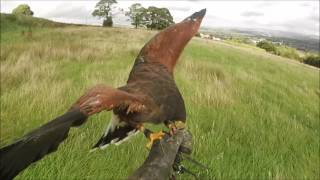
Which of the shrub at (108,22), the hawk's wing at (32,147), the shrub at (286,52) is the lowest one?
the shrub at (286,52)

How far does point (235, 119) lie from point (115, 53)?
7878 mm

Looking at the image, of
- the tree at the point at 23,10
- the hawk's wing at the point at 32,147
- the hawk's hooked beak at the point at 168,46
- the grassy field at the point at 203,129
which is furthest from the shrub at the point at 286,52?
the hawk's wing at the point at 32,147

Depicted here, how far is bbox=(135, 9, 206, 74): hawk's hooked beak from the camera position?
123 inches

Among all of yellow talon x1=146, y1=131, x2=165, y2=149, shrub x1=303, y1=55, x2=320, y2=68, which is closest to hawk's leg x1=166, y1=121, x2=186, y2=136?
yellow talon x1=146, y1=131, x2=165, y2=149

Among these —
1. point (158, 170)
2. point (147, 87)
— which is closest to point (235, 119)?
point (147, 87)

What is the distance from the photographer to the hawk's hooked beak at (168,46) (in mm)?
3137

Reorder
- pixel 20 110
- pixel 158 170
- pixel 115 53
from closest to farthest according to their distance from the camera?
pixel 158 170, pixel 20 110, pixel 115 53

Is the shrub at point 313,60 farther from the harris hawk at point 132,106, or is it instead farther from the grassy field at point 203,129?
the harris hawk at point 132,106

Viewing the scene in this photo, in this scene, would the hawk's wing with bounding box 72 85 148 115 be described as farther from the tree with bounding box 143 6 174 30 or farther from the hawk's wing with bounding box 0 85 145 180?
the tree with bounding box 143 6 174 30

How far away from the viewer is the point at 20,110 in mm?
5660

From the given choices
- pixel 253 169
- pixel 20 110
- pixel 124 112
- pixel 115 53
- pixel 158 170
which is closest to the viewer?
pixel 158 170

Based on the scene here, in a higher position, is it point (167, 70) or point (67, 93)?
point (167, 70)

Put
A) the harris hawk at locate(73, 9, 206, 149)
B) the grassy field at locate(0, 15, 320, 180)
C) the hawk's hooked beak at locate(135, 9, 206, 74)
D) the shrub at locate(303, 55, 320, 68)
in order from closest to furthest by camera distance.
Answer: the harris hawk at locate(73, 9, 206, 149) → the hawk's hooked beak at locate(135, 9, 206, 74) → the grassy field at locate(0, 15, 320, 180) → the shrub at locate(303, 55, 320, 68)

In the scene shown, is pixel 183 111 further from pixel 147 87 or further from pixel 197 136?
pixel 197 136
